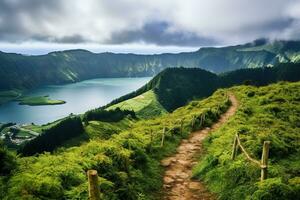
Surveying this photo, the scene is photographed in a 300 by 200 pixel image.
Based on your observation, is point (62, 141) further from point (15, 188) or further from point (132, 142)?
point (15, 188)

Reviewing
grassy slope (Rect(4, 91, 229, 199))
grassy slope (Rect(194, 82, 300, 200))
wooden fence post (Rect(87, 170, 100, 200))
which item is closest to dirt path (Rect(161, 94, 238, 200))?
grassy slope (Rect(194, 82, 300, 200))

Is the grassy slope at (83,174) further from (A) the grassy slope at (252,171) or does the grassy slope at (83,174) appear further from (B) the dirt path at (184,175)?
(A) the grassy slope at (252,171)

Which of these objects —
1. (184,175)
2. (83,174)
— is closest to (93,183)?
(83,174)

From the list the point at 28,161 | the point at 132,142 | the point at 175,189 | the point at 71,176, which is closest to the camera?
the point at 71,176

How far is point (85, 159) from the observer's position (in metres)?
18.7

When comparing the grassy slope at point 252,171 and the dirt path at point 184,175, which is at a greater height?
the grassy slope at point 252,171

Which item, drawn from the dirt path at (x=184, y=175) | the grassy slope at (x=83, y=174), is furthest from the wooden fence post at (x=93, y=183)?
the dirt path at (x=184, y=175)

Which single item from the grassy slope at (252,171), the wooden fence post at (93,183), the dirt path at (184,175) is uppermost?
the wooden fence post at (93,183)

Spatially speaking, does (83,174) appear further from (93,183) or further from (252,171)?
(252,171)

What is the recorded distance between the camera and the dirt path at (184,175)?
21.9m

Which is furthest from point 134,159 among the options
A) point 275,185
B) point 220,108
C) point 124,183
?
point 220,108

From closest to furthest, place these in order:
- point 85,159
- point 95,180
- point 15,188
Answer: point 95,180, point 15,188, point 85,159

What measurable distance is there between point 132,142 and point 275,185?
42.9 feet

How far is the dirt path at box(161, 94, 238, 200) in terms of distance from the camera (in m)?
21.9
